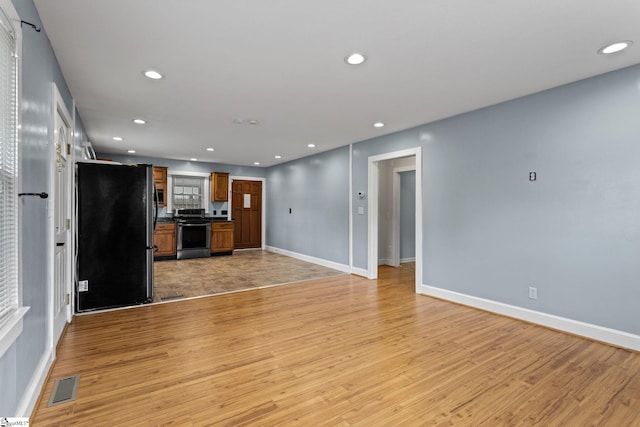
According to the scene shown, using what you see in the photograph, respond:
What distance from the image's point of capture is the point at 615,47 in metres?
2.45

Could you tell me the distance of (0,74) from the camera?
135 centimetres

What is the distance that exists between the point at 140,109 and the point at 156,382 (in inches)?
129

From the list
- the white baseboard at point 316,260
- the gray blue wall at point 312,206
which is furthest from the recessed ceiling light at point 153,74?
the white baseboard at point 316,260

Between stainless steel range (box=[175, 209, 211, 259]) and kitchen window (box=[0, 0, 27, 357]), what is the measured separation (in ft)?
20.1

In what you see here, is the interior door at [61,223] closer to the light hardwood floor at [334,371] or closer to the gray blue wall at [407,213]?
the light hardwood floor at [334,371]

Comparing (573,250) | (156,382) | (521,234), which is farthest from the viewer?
(521,234)

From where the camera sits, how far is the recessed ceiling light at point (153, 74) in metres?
2.90

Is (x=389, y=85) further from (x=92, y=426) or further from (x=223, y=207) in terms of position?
(x=223, y=207)

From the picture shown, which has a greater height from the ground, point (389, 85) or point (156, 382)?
point (389, 85)

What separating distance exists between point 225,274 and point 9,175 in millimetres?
4534

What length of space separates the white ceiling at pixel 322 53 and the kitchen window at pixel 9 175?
2.31ft

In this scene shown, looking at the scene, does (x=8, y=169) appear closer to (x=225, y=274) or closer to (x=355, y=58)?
(x=355, y=58)

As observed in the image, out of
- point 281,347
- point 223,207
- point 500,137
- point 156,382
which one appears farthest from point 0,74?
point 223,207

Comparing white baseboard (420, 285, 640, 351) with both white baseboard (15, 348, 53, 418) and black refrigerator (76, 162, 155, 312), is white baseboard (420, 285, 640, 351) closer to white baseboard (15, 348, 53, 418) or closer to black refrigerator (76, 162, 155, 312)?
black refrigerator (76, 162, 155, 312)
